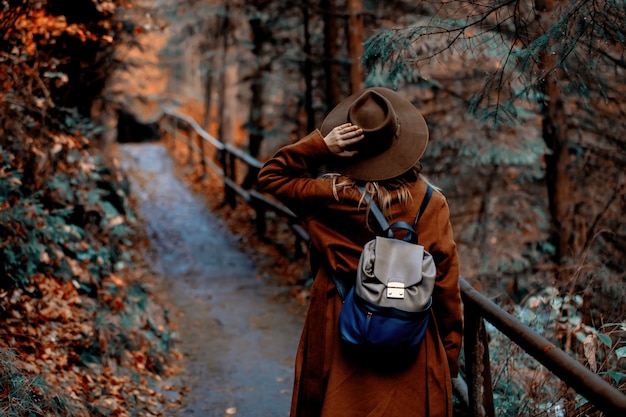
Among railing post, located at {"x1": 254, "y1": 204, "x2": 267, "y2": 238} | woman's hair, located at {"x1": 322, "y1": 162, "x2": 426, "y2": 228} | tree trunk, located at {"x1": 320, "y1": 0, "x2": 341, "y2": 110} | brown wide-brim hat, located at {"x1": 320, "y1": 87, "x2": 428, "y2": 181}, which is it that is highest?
tree trunk, located at {"x1": 320, "y1": 0, "x2": 341, "y2": 110}

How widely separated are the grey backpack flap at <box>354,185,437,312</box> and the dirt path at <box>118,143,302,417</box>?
9.66 feet

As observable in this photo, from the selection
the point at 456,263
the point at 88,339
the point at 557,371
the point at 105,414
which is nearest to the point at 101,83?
the point at 88,339

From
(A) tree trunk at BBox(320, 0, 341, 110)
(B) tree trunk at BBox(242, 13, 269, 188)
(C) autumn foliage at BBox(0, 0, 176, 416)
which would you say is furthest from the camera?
(B) tree trunk at BBox(242, 13, 269, 188)

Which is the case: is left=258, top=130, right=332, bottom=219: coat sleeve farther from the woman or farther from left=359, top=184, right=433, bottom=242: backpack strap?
left=359, top=184, right=433, bottom=242: backpack strap

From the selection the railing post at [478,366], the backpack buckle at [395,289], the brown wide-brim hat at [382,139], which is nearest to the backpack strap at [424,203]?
the brown wide-brim hat at [382,139]

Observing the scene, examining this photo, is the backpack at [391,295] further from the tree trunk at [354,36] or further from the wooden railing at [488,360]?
the tree trunk at [354,36]

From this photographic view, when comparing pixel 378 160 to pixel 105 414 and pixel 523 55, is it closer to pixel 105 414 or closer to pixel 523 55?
pixel 523 55

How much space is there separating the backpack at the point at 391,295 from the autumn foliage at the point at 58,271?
2001 millimetres

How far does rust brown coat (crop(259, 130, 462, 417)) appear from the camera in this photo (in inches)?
113

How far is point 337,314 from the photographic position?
2973mm

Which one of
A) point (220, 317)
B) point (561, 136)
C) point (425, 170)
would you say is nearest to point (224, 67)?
point (425, 170)

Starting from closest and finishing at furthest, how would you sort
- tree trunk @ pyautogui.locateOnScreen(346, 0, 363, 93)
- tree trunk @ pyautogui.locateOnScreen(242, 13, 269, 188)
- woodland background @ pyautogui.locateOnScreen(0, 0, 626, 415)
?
woodland background @ pyautogui.locateOnScreen(0, 0, 626, 415) → tree trunk @ pyautogui.locateOnScreen(346, 0, 363, 93) → tree trunk @ pyautogui.locateOnScreen(242, 13, 269, 188)

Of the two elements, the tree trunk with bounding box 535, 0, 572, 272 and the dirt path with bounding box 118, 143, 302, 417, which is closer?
the dirt path with bounding box 118, 143, 302, 417

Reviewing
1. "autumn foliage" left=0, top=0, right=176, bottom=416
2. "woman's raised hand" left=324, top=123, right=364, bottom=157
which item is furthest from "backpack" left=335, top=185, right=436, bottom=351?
"autumn foliage" left=0, top=0, right=176, bottom=416
